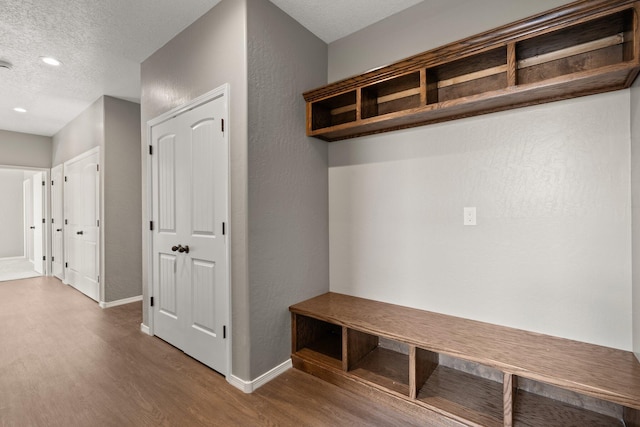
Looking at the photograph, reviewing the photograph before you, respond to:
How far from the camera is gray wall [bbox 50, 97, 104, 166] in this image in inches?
158

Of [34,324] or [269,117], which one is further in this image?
[34,324]

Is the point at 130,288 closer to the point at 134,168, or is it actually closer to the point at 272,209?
the point at 134,168

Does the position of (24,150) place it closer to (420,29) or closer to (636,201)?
(420,29)

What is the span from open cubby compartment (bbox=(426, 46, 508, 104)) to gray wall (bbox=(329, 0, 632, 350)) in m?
0.20

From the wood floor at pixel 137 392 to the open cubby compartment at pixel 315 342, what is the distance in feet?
0.48

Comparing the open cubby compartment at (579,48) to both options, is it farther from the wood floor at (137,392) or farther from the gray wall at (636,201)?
the wood floor at (137,392)

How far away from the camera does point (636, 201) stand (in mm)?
1502

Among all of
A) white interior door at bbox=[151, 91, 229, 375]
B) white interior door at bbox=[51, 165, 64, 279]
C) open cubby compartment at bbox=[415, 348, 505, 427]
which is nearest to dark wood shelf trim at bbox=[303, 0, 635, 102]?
white interior door at bbox=[151, 91, 229, 375]

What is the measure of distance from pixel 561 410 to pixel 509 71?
187 cm

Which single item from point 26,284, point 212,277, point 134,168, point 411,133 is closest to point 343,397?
point 212,277

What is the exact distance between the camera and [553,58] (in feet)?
5.77

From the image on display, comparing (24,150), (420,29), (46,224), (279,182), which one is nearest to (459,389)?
(279,182)

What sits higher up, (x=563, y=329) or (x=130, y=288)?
(x=563, y=329)

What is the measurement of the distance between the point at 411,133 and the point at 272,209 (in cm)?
117
